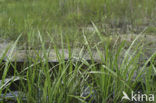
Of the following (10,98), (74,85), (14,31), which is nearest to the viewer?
(74,85)

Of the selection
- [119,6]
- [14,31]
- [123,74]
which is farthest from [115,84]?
[119,6]

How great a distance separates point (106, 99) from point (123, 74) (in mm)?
213

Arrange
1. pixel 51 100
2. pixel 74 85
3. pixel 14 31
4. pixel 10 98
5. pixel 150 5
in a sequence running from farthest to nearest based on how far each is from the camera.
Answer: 1. pixel 150 5
2. pixel 14 31
3. pixel 10 98
4. pixel 74 85
5. pixel 51 100

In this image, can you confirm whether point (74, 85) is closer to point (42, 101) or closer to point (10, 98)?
point (42, 101)

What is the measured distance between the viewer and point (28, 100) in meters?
1.50

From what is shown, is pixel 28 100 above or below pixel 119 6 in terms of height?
below

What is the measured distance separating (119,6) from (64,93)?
4130mm

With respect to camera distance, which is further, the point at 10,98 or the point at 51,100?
the point at 10,98

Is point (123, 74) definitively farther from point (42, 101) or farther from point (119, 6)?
point (119, 6)

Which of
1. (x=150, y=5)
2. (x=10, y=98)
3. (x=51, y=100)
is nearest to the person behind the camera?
(x=51, y=100)

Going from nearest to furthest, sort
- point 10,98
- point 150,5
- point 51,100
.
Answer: point 51,100 → point 10,98 → point 150,5

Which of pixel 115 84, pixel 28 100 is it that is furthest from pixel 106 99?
pixel 28 100

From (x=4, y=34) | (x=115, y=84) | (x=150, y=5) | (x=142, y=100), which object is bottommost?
(x=142, y=100)

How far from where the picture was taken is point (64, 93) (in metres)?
1.54
